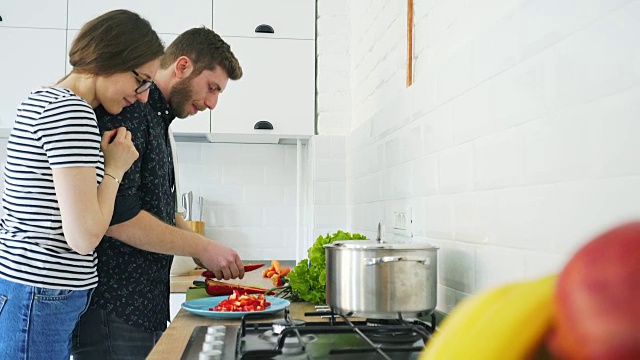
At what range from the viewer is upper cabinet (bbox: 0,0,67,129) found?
2910 millimetres

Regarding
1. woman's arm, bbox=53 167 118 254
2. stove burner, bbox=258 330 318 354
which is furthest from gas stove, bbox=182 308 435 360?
woman's arm, bbox=53 167 118 254

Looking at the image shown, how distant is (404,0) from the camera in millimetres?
2029

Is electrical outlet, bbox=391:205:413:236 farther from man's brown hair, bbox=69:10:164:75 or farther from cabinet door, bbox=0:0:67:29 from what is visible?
cabinet door, bbox=0:0:67:29

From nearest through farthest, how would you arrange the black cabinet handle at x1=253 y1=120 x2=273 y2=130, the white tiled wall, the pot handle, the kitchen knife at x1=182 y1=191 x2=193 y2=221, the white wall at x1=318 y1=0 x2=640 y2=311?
the white wall at x1=318 y1=0 x2=640 y2=311
the pot handle
the black cabinet handle at x1=253 y1=120 x2=273 y2=130
the kitchen knife at x1=182 y1=191 x2=193 y2=221
the white tiled wall

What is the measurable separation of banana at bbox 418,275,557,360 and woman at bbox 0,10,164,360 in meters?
1.24

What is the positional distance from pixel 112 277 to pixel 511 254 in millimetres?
1006

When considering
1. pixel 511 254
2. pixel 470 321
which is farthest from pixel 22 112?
pixel 470 321

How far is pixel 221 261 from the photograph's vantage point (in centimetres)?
181

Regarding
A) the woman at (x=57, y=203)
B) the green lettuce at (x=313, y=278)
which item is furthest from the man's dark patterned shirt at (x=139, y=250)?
the green lettuce at (x=313, y=278)

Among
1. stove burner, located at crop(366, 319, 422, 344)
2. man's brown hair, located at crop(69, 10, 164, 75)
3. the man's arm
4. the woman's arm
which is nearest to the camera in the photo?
stove burner, located at crop(366, 319, 422, 344)

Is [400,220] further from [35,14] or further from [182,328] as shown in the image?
[35,14]

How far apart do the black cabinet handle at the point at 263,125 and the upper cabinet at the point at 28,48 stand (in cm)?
92

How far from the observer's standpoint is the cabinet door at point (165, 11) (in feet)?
9.80

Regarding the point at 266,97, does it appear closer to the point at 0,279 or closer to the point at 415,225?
the point at 415,225
